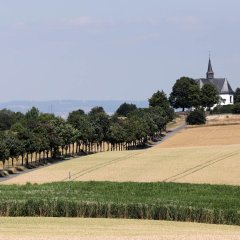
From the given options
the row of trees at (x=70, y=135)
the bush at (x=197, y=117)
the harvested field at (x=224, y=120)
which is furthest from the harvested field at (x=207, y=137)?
the bush at (x=197, y=117)

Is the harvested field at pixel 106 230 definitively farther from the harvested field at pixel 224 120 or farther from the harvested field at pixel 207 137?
the harvested field at pixel 224 120

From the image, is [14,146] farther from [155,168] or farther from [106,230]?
[106,230]

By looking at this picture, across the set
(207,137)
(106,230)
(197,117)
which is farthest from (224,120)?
(106,230)

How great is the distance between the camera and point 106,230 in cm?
3525

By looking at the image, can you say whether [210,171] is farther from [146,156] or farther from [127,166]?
[146,156]

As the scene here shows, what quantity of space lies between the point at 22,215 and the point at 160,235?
15.0 meters

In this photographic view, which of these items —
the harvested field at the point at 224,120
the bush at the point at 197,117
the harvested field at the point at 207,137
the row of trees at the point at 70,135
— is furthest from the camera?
the bush at the point at 197,117

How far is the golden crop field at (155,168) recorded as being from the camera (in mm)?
74938

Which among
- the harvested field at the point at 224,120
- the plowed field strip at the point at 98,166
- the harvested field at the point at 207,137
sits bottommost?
the plowed field strip at the point at 98,166

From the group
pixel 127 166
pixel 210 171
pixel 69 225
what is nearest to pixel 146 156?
pixel 127 166

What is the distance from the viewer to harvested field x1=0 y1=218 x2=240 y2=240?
31703mm

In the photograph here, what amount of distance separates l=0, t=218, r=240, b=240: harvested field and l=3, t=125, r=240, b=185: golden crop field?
29227mm

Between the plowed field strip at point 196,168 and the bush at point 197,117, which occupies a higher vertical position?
the bush at point 197,117

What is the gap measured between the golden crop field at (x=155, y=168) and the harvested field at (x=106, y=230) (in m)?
29.2
